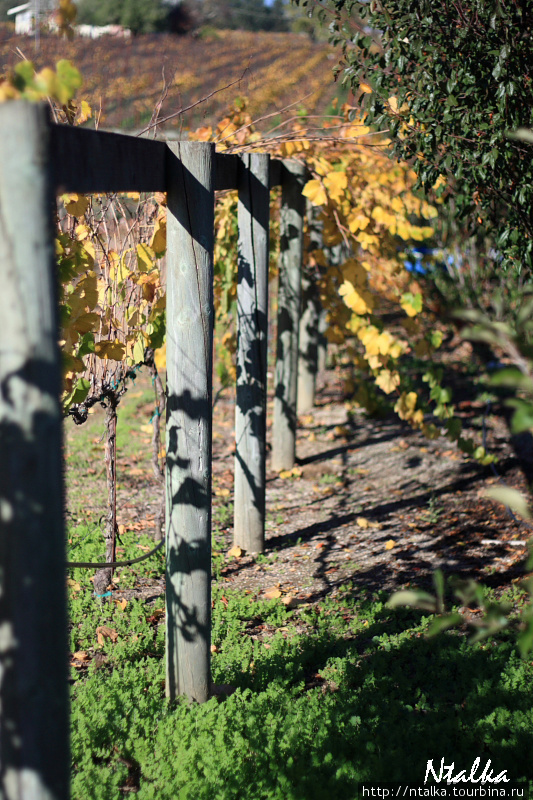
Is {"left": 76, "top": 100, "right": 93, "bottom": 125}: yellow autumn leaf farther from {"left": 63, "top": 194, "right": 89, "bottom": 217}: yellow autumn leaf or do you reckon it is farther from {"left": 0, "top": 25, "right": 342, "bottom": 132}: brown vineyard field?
{"left": 0, "top": 25, "right": 342, "bottom": 132}: brown vineyard field

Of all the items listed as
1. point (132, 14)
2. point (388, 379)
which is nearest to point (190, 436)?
point (388, 379)

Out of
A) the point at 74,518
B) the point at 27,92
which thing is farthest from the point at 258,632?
the point at 27,92

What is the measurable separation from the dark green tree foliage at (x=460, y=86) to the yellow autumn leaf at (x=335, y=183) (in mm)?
824

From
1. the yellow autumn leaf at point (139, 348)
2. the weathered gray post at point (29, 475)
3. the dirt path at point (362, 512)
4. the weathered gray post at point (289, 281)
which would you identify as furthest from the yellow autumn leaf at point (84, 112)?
the dirt path at point (362, 512)

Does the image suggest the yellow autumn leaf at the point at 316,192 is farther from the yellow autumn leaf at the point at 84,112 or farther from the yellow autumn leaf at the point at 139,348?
the yellow autumn leaf at the point at 139,348

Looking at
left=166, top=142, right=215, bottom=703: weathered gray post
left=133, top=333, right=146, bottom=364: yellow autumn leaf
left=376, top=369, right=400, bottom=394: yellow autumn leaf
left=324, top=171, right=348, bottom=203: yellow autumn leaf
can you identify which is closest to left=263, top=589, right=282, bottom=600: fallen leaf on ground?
A: left=166, top=142, right=215, bottom=703: weathered gray post

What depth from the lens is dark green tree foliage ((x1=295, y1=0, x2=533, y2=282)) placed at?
2848 mm

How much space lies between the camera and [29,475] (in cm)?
136

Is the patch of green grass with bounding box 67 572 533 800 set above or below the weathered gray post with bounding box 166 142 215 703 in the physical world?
below

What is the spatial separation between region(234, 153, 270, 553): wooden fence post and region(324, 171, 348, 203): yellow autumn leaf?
1.93 ft

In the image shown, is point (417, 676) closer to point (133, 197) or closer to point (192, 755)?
point (192, 755)

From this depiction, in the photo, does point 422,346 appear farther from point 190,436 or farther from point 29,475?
point 29,475

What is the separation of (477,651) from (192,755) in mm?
1306

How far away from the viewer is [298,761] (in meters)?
2.26
